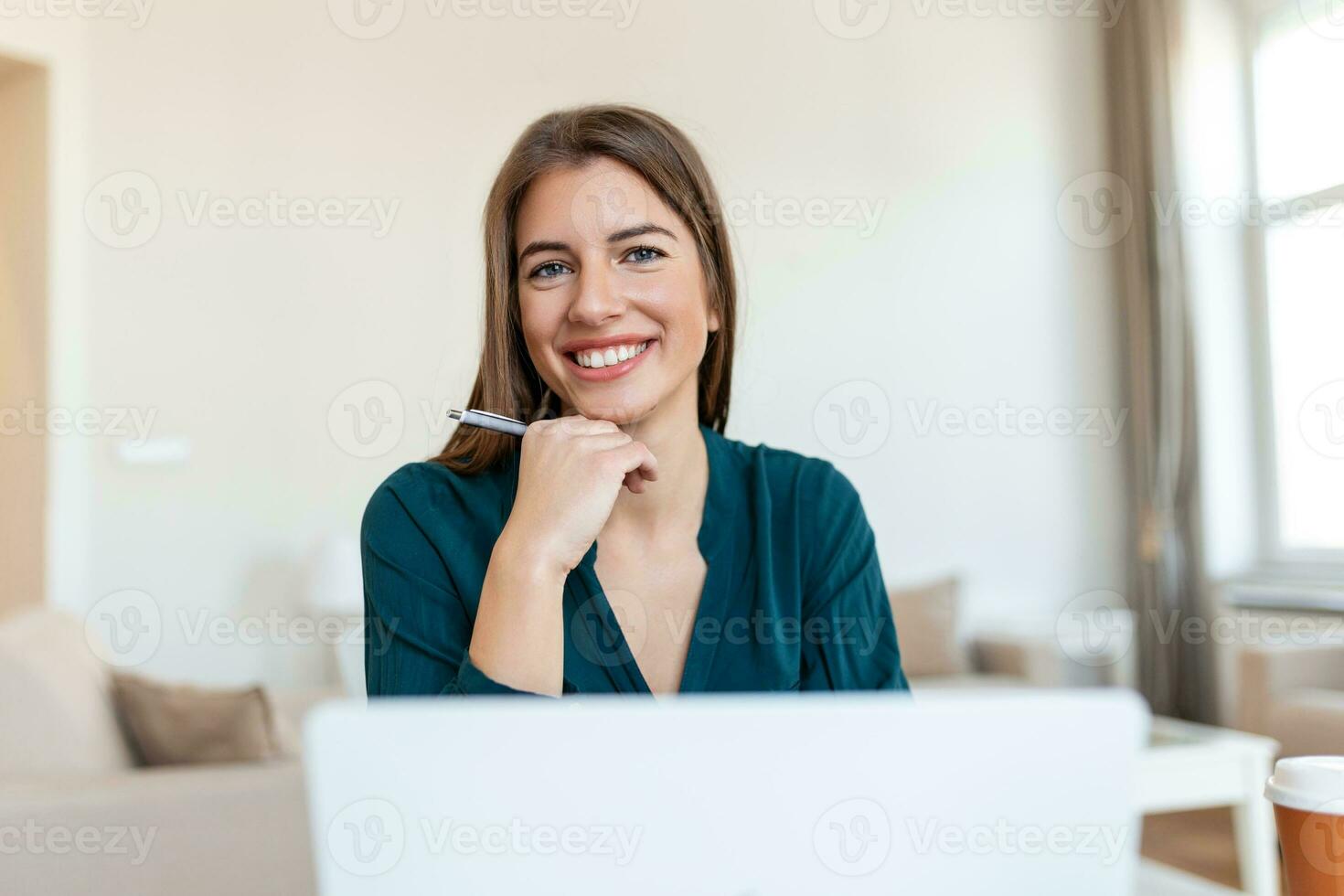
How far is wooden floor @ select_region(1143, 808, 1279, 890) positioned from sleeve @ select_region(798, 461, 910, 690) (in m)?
2.12

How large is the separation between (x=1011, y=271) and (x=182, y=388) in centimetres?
289

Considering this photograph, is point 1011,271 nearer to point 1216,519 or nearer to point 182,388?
point 1216,519

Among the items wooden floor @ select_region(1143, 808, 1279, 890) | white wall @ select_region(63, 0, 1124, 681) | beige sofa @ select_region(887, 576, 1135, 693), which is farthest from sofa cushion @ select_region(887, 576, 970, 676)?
wooden floor @ select_region(1143, 808, 1279, 890)

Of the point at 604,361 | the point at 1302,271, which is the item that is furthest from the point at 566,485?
the point at 1302,271

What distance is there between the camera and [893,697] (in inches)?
20.5

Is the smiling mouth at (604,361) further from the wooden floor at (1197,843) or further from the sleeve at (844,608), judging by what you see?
the wooden floor at (1197,843)

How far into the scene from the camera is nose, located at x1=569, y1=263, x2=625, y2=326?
121 centimetres

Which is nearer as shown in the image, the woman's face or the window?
the woman's face

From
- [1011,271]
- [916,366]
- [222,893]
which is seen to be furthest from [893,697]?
[1011,271]

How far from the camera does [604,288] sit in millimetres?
1225

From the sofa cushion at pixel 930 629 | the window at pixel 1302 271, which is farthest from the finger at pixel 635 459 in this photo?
the window at pixel 1302 271

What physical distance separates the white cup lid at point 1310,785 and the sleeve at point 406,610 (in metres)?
0.69

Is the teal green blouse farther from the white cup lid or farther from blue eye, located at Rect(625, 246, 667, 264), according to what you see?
the white cup lid

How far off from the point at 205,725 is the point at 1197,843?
9.03 feet
